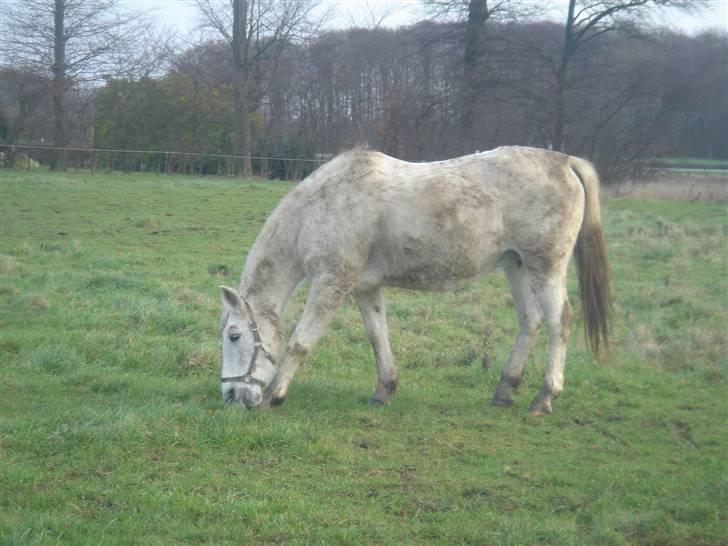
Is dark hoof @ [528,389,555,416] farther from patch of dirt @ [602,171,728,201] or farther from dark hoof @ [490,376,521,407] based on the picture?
patch of dirt @ [602,171,728,201]

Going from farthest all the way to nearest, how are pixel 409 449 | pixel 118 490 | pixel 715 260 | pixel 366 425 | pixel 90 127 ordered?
pixel 90 127 → pixel 715 260 → pixel 366 425 → pixel 409 449 → pixel 118 490

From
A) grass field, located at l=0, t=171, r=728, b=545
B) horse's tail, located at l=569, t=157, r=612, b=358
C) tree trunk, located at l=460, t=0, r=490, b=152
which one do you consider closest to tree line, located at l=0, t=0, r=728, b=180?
tree trunk, located at l=460, t=0, r=490, b=152

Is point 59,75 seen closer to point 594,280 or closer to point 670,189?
point 670,189

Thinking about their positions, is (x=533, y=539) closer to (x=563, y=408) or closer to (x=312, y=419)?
(x=312, y=419)

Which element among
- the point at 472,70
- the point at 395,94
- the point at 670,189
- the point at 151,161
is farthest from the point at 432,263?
the point at 151,161

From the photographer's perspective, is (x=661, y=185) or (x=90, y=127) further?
(x=90, y=127)

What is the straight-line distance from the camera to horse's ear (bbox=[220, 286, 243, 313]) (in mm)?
6371

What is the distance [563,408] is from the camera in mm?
6668

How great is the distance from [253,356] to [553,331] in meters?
2.27

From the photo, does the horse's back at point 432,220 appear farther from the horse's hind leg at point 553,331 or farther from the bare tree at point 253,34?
the bare tree at point 253,34

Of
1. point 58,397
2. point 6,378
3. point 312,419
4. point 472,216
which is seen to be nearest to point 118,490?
point 312,419

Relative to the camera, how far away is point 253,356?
6.39 m

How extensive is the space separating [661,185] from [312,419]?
26.3 metres

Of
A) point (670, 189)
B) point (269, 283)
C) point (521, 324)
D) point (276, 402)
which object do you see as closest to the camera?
point (276, 402)
